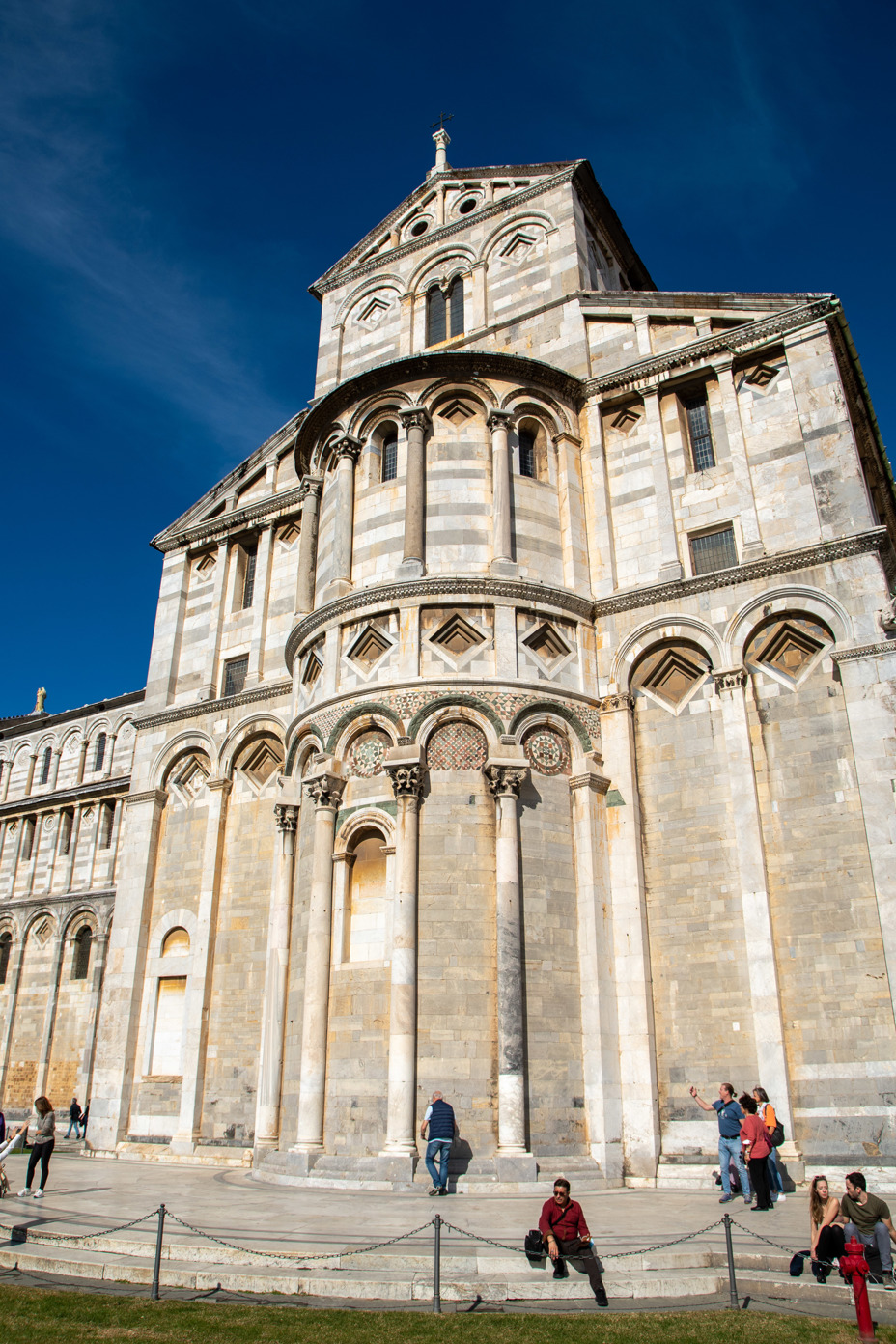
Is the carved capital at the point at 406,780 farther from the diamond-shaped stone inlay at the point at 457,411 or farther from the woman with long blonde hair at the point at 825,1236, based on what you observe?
the woman with long blonde hair at the point at 825,1236

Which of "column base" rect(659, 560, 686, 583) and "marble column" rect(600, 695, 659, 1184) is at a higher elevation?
"column base" rect(659, 560, 686, 583)

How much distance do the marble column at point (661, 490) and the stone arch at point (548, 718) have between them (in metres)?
3.20

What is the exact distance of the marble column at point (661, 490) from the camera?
61.2 ft

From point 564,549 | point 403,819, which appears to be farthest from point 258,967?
point 564,549

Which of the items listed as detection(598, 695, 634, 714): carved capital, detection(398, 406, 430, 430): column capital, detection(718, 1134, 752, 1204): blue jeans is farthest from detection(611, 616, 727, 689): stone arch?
detection(718, 1134, 752, 1204): blue jeans

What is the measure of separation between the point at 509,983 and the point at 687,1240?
218 inches

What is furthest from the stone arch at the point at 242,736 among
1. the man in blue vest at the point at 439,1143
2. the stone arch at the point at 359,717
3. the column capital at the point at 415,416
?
the man in blue vest at the point at 439,1143

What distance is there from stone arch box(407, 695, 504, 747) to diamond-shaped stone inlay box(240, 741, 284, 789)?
19.1ft

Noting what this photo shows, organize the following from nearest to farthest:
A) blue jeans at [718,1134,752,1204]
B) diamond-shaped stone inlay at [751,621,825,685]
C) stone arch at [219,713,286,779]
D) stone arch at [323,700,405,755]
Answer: blue jeans at [718,1134,752,1204]
diamond-shaped stone inlay at [751,621,825,685]
stone arch at [323,700,405,755]
stone arch at [219,713,286,779]

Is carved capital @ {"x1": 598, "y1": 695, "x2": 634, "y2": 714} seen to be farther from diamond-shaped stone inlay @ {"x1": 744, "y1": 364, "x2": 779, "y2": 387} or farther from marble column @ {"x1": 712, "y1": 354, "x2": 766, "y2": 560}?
diamond-shaped stone inlay @ {"x1": 744, "y1": 364, "x2": 779, "y2": 387}

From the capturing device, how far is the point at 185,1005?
20734 millimetres

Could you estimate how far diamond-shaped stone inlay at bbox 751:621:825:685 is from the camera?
54.9 feet

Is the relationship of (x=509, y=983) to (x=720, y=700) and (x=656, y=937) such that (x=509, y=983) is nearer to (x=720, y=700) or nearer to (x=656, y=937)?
(x=656, y=937)

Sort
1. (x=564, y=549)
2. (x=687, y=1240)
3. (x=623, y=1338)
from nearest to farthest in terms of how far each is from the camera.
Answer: (x=623, y=1338)
(x=687, y=1240)
(x=564, y=549)
